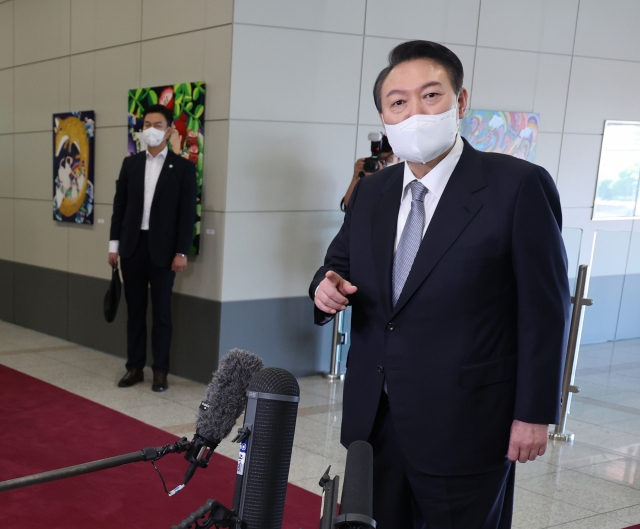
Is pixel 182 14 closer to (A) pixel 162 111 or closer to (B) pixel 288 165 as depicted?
(A) pixel 162 111

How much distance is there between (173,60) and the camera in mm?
5434

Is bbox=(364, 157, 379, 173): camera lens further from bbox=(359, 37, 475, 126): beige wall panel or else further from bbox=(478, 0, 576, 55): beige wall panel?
bbox=(478, 0, 576, 55): beige wall panel

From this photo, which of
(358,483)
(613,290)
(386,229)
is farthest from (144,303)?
(358,483)

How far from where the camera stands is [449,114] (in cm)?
176

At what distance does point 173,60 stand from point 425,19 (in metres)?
1.92

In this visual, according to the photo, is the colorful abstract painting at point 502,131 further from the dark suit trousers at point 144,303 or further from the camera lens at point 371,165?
the dark suit trousers at point 144,303

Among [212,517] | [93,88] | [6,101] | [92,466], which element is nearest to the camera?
[212,517]

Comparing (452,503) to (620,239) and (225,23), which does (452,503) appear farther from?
(225,23)

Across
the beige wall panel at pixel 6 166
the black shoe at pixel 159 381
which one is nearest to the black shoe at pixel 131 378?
the black shoe at pixel 159 381

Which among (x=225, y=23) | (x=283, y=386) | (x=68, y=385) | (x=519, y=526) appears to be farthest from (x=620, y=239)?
(x=283, y=386)

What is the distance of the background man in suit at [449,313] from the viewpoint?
1665 millimetres

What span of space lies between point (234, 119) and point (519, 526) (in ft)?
10.2

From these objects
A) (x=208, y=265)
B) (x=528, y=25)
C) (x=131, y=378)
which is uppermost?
(x=528, y=25)

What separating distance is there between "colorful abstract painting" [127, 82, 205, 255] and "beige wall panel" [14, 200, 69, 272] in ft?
5.13
